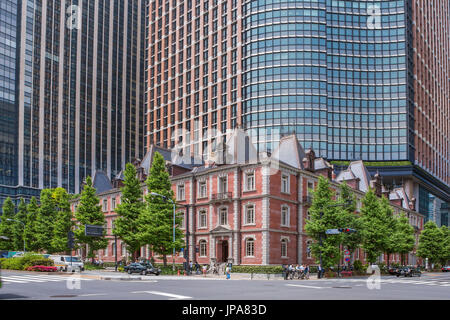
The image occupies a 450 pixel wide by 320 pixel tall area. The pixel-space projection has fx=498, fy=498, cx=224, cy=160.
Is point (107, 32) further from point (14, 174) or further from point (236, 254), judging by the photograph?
point (236, 254)

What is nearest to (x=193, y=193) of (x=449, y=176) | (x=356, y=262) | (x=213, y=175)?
(x=213, y=175)

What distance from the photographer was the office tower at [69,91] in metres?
125

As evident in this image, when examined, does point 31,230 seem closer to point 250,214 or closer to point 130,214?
point 130,214

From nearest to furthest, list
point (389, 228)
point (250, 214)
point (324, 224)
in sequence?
point (324, 224) < point (250, 214) < point (389, 228)

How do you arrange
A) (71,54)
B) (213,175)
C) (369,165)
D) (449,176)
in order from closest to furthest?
1. (213,175)
2. (369,165)
3. (449,176)
4. (71,54)

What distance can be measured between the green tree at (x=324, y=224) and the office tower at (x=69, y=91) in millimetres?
93176

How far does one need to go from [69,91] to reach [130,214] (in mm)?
96530

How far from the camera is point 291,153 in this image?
5994 centimetres

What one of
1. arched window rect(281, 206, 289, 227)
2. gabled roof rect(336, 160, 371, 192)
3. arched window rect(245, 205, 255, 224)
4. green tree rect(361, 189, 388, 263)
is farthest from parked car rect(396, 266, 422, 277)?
arched window rect(245, 205, 255, 224)

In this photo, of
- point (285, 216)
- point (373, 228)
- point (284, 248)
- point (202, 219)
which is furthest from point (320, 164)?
point (202, 219)

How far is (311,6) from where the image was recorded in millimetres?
104375

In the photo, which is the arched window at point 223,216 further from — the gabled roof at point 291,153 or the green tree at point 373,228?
the green tree at point 373,228

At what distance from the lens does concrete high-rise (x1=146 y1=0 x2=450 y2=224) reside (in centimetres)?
10281

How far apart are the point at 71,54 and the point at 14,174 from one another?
132 feet
